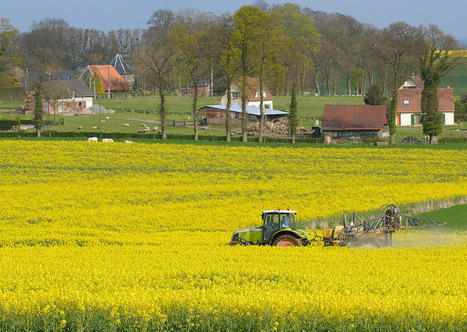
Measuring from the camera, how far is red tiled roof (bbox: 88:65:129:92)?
612 ft

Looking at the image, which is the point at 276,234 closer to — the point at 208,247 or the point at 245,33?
the point at 208,247

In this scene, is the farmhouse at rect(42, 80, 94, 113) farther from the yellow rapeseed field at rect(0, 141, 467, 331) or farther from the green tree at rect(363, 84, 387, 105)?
the yellow rapeseed field at rect(0, 141, 467, 331)

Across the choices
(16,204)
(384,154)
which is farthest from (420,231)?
(384,154)

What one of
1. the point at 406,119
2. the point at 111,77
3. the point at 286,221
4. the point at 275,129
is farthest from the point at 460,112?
the point at 286,221

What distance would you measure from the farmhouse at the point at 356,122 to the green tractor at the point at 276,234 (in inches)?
3030

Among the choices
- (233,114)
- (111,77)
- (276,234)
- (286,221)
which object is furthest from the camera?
(111,77)

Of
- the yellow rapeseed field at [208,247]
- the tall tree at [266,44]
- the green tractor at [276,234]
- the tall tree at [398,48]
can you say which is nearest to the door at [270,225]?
the green tractor at [276,234]

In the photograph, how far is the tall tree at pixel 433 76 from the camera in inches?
3558

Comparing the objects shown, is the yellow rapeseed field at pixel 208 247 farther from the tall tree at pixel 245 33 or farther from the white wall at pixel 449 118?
the white wall at pixel 449 118

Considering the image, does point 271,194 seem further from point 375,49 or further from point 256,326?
point 375,49

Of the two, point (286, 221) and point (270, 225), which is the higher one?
point (286, 221)

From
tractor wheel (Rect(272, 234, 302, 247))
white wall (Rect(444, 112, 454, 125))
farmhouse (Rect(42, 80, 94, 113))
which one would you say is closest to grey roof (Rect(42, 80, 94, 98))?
farmhouse (Rect(42, 80, 94, 113))

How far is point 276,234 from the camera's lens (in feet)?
99.2

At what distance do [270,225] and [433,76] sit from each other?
7130 cm
